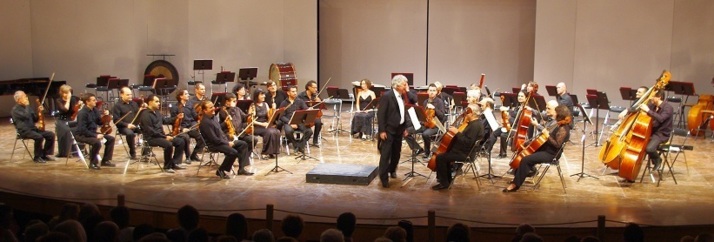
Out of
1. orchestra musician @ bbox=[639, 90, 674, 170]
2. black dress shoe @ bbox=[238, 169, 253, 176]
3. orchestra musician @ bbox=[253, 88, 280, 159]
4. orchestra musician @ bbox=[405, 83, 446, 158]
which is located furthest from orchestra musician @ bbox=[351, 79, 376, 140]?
orchestra musician @ bbox=[639, 90, 674, 170]

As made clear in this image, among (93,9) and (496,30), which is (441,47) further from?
(93,9)

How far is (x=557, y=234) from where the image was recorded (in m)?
7.50

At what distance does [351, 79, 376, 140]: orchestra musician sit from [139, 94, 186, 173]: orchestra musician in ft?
12.7

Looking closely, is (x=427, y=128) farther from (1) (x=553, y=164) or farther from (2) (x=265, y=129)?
(1) (x=553, y=164)

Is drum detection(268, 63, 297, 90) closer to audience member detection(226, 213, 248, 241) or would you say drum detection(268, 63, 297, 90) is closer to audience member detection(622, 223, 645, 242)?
audience member detection(226, 213, 248, 241)

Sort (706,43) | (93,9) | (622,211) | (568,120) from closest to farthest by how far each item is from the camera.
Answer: (622,211)
(568,120)
(706,43)
(93,9)

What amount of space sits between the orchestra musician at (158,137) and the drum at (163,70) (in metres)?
8.28

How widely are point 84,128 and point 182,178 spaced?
1.83 m

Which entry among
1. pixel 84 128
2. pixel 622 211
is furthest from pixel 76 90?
pixel 622 211

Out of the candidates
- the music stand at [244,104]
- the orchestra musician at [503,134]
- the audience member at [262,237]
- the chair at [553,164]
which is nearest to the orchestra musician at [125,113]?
the music stand at [244,104]

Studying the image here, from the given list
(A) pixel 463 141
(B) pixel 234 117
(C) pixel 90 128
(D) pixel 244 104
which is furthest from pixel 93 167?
(A) pixel 463 141

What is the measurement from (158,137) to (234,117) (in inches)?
47.6

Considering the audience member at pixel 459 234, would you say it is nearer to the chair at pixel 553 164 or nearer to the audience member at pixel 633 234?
the audience member at pixel 633 234

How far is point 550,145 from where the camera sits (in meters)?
9.69
